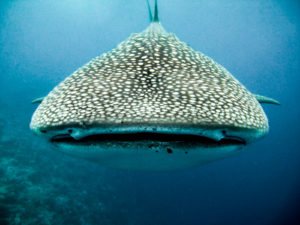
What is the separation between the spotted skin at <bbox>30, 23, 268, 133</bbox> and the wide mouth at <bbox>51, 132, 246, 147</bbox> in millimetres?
152

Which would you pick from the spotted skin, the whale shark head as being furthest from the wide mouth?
the spotted skin

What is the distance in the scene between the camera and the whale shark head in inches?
47.6

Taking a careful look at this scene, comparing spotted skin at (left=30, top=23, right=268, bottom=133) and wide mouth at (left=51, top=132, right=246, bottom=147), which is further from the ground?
spotted skin at (left=30, top=23, right=268, bottom=133)

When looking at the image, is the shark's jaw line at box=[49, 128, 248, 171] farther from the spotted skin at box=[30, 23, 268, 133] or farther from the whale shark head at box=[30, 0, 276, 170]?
the spotted skin at box=[30, 23, 268, 133]

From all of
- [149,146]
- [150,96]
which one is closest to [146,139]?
[149,146]

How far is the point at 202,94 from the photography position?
1472mm

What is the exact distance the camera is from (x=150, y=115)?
118 cm

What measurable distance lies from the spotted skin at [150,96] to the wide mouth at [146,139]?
0.15 meters

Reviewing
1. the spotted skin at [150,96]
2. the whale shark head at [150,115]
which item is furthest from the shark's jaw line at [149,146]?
the spotted skin at [150,96]

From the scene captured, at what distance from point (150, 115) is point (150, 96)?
0.24 meters

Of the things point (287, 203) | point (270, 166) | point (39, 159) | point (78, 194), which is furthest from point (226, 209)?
point (39, 159)

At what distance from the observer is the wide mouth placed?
1.28 meters

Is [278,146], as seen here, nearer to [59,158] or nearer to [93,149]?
[59,158]

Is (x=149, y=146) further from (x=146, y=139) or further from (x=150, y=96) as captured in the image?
(x=150, y=96)
